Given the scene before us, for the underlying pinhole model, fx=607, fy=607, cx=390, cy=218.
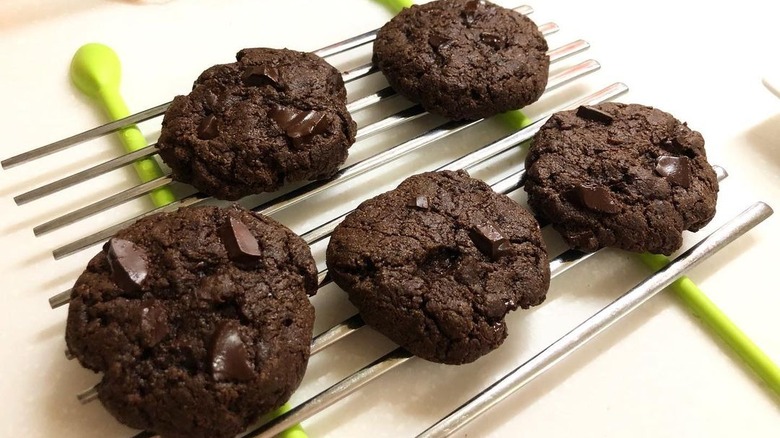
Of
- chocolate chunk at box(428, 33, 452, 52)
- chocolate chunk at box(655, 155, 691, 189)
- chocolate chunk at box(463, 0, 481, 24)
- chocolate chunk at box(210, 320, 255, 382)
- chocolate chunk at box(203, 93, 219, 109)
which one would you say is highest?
chocolate chunk at box(203, 93, 219, 109)

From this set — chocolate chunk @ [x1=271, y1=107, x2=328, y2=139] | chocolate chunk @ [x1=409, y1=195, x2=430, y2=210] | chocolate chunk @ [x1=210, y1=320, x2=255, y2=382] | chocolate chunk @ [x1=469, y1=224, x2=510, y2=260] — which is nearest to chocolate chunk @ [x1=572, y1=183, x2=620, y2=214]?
chocolate chunk @ [x1=469, y1=224, x2=510, y2=260]

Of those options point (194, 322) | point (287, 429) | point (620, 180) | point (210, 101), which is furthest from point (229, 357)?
point (620, 180)

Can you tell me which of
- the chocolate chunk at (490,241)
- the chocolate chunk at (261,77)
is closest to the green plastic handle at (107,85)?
the chocolate chunk at (261,77)

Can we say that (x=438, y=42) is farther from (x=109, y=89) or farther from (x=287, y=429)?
(x=287, y=429)

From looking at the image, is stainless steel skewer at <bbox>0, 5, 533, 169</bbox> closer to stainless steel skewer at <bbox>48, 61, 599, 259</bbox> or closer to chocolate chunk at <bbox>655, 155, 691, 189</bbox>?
stainless steel skewer at <bbox>48, 61, 599, 259</bbox>

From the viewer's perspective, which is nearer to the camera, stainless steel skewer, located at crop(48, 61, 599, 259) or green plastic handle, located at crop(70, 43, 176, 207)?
stainless steel skewer, located at crop(48, 61, 599, 259)

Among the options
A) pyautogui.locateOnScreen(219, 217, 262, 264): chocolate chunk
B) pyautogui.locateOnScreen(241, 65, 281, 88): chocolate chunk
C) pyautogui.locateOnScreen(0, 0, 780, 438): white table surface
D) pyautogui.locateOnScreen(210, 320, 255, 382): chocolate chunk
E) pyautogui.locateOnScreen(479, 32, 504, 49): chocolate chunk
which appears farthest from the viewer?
pyautogui.locateOnScreen(479, 32, 504, 49): chocolate chunk
